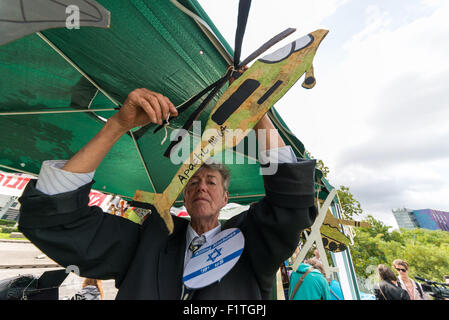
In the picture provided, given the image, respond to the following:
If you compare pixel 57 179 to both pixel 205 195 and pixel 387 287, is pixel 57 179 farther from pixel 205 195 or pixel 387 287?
pixel 387 287

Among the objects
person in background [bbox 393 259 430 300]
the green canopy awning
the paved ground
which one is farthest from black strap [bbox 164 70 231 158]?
the paved ground

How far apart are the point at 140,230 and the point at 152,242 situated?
0.52ft

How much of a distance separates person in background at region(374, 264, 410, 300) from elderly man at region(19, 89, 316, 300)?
14.7 ft

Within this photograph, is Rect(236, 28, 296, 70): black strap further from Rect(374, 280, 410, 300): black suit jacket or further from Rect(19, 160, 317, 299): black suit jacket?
Rect(374, 280, 410, 300): black suit jacket

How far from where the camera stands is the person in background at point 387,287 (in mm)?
3582

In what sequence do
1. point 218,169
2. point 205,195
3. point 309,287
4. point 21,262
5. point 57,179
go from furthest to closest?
A: point 21,262
point 309,287
point 218,169
point 205,195
point 57,179

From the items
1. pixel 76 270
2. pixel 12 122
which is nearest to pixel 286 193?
pixel 76 270

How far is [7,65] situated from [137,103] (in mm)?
1114

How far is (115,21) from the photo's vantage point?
93 cm

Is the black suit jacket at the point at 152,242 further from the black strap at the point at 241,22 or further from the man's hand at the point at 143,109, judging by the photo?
the black strap at the point at 241,22

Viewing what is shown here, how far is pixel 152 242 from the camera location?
100 cm

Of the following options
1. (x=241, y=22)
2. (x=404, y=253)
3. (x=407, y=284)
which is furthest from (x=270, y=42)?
(x=404, y=253)
